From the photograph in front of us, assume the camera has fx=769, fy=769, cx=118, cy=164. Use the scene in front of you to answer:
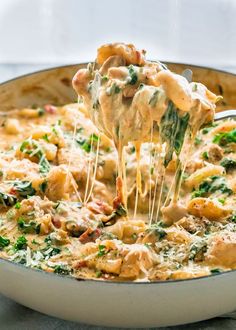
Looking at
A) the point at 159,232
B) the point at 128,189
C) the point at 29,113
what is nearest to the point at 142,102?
the point at 159,232

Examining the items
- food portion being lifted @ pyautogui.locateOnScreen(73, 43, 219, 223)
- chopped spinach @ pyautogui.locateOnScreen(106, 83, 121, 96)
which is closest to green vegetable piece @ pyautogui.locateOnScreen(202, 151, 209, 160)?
food portion being lifted @ pyautogui.locateOnScreen(73, 43, 219, 223)

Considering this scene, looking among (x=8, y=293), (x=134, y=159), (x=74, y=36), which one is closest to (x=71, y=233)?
(x=8, y=293)

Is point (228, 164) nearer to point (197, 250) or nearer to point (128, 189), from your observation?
point (128, 189)

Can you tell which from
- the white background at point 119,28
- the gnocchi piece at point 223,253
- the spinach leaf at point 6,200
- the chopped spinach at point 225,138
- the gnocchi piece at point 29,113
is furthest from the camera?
the white background at point 119,28

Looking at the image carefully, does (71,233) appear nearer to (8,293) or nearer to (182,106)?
(8,293)

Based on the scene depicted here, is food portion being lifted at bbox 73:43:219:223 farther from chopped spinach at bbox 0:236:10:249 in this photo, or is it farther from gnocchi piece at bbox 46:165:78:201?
chopped spinach at bbox 0:236:10:249

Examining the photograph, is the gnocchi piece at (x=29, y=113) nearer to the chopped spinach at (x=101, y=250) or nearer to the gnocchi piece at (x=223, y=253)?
the chopped spinach at (x=101, y=250)

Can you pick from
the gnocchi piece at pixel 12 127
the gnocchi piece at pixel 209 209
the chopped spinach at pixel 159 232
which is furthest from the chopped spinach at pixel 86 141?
the chopped spinach at pixel 159 232

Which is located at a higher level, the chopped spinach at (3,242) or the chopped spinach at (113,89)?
the chopped spinach at (113,89)

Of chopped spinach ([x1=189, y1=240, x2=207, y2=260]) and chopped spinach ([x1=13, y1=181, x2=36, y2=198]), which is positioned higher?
chopped spinach ([x1=189, y1=240, x2=207, y2=260])
